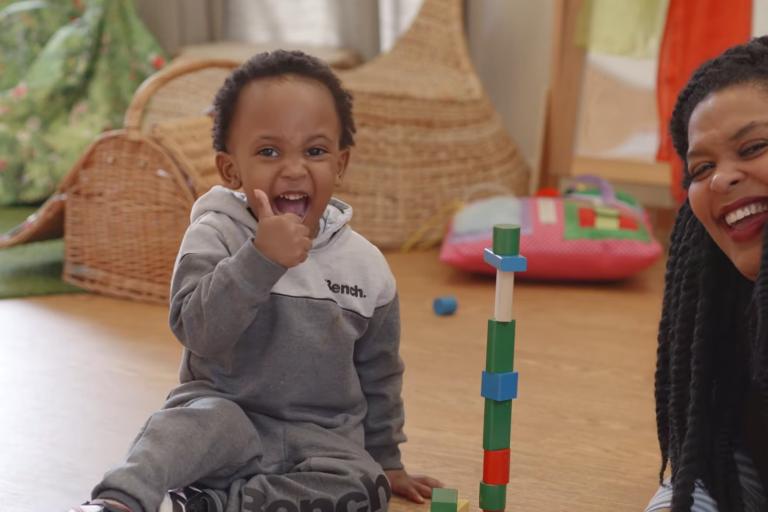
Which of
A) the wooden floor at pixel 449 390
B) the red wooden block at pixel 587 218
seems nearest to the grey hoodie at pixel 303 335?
the wooden floor at pixel 449 390

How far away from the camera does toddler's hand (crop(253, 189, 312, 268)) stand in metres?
1.08

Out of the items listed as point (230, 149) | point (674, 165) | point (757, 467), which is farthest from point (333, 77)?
point (674, 165)

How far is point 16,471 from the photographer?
138 centimetres

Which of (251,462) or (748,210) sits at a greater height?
(748,210)

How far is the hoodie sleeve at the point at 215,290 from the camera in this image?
3.56ft

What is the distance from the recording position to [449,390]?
5.58 ft

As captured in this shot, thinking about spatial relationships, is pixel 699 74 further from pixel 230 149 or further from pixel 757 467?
pixel 230 149

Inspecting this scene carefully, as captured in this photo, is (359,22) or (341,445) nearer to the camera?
(341,445)

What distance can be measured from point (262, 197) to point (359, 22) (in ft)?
7.20

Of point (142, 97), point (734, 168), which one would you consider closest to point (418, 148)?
point (142, 97)

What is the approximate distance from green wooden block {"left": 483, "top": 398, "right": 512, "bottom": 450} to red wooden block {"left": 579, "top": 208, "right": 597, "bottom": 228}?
1.27 meters

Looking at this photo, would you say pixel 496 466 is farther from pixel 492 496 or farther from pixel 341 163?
pixel 341 163

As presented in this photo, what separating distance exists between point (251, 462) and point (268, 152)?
33 cm

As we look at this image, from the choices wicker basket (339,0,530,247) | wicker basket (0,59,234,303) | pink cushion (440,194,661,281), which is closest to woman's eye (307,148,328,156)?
wicker basket (0,59,234,303)
